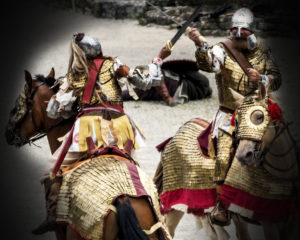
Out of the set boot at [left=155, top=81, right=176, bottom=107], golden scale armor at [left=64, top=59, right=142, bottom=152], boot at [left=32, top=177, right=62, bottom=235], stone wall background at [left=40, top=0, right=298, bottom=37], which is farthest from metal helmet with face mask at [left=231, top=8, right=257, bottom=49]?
stone wall background at [left=40, top=0, right=298, bottom=37]

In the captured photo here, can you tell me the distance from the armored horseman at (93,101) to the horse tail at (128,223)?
640 mm

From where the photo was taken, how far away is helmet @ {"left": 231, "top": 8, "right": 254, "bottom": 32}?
437cm

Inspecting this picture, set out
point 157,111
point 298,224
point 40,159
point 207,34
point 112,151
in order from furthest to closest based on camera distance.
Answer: point 207,34
point 157,111
point 40,159
point 298,224
point 112,151

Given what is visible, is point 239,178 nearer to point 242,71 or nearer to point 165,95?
point 242,71

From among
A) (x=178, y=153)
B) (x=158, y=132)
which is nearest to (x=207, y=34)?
(x=158, y=132)

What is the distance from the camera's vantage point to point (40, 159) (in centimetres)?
826

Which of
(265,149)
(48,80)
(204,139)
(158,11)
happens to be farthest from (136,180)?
(158,11)

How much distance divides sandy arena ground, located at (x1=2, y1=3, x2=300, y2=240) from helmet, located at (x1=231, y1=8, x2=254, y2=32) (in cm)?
64

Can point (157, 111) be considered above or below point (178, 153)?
below

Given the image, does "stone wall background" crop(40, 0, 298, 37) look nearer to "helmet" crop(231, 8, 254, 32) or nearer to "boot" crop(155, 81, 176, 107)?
"boot" crop(155, 81, 176, 107)

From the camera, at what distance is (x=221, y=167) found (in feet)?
14.4

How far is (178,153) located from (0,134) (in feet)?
18.0

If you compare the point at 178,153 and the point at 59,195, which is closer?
the point at 59,195

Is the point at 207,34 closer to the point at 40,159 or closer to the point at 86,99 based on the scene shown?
the point at 40,159
